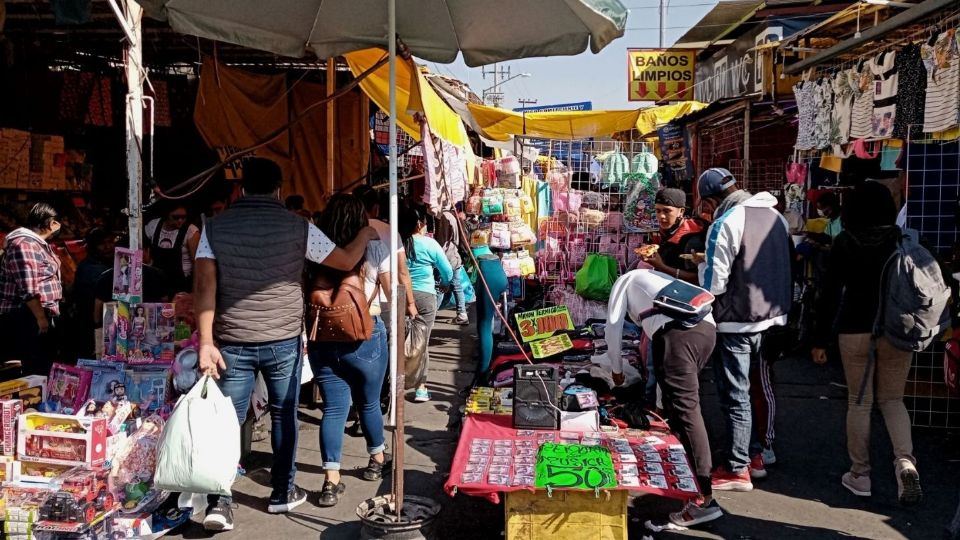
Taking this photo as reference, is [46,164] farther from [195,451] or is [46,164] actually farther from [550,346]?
[195,451]

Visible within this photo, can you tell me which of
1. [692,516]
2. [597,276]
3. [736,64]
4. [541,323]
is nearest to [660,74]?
[736,64]

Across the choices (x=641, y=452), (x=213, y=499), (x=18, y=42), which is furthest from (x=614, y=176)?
(x=18, y=42)

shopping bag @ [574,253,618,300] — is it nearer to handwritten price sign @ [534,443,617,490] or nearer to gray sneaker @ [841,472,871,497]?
gray sneaker @ [841,472,871,497]

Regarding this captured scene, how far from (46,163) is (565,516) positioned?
25.7 ft

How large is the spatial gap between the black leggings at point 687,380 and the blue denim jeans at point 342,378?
1.73 metres

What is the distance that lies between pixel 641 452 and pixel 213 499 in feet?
8.17

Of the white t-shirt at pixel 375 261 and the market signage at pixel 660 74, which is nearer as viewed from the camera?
the white t-shirt at pixel 375 261

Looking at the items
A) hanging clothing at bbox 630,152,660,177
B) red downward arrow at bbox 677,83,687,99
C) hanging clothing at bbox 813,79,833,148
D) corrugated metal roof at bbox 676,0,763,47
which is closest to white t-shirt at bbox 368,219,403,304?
hanging clothing at bbox 630,152,660,177

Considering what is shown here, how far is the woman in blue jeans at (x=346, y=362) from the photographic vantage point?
454 centimetres

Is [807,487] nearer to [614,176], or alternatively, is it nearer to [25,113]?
[614,176]

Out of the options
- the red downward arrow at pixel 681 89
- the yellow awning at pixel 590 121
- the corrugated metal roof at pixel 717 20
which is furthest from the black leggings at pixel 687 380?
the red downward arrow at pixel 681 89

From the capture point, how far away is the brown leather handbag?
4.37 meters

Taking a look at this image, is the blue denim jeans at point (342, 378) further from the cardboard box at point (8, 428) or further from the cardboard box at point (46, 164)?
the cardboard box at point (46, 164)

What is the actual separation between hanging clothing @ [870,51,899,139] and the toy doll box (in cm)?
576
